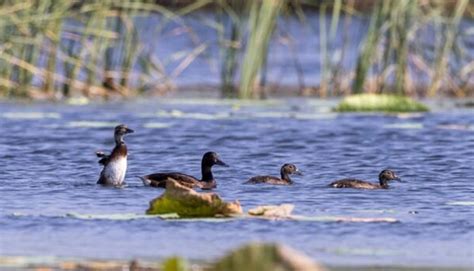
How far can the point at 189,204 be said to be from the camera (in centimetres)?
971

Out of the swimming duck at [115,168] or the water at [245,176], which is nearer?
the water at [245,176]

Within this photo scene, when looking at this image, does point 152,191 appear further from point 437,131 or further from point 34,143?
point 437,131

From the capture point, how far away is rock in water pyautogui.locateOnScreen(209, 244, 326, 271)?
5810mm

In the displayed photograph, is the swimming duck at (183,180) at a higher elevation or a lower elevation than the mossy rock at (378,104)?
lower

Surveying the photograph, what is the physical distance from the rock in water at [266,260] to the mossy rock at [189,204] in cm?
327

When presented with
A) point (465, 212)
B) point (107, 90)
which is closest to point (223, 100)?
point (107, 90)

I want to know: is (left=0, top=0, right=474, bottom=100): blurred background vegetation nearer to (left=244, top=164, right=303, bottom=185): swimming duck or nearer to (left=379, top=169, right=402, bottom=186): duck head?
(left=244, top=164, right=303, bottom=185): swimming duck

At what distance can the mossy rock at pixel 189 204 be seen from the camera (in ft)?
31.5

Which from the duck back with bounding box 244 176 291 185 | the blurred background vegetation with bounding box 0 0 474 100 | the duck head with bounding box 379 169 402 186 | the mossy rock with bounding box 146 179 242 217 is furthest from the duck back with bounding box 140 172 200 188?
the blurred background vegetation with bounding box 0 0 474 100

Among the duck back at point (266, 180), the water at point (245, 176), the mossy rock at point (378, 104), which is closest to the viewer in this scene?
the water at point (245, 176)

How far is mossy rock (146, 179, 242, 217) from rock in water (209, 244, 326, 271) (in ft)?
10.7

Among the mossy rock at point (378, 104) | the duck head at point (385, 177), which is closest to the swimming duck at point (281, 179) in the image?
the duck head at point (385, 177)

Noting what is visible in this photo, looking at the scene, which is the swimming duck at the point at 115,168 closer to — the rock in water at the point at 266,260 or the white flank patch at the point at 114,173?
the white flank patch at the point at 114,173

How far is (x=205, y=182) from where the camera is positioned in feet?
40.5
